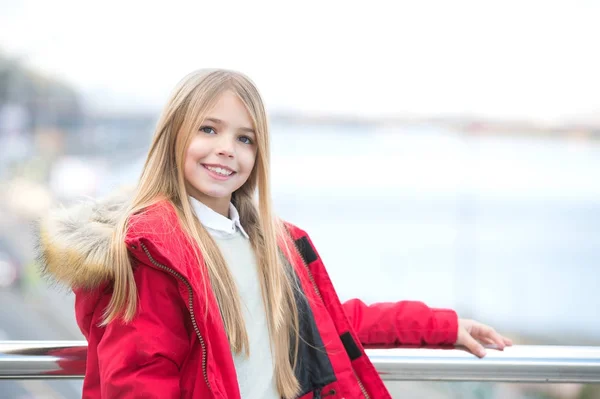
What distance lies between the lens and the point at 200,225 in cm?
79

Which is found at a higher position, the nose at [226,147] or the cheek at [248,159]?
the nose at [226,147]

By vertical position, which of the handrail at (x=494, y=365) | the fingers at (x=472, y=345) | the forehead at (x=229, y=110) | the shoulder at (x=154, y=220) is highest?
the forehead at (x=229, y=110)

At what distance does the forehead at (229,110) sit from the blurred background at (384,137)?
1113 cm

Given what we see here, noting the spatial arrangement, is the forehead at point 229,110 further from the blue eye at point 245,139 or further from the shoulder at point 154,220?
the shoulder at point 154,220

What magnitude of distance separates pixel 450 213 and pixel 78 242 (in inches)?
548

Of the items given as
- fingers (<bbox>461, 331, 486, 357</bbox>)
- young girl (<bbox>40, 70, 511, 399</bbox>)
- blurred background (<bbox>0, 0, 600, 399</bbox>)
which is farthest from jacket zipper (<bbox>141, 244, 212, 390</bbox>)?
blurred background (<bbox>0, 0, 600, 399</bbox>)

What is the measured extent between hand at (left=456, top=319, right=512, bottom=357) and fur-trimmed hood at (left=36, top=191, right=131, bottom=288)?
0.51 m

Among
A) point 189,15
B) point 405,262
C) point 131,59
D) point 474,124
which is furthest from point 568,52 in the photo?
point 131,59

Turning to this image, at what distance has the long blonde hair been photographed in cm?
75

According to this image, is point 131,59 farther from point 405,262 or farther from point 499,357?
point 499,357

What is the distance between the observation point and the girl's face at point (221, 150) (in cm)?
79

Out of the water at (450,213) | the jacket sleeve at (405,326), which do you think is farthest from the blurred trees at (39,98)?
the jacket sleeve at (405,326)

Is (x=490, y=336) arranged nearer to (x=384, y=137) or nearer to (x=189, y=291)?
(x=189, y=291)

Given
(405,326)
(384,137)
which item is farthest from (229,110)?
(384,137)
